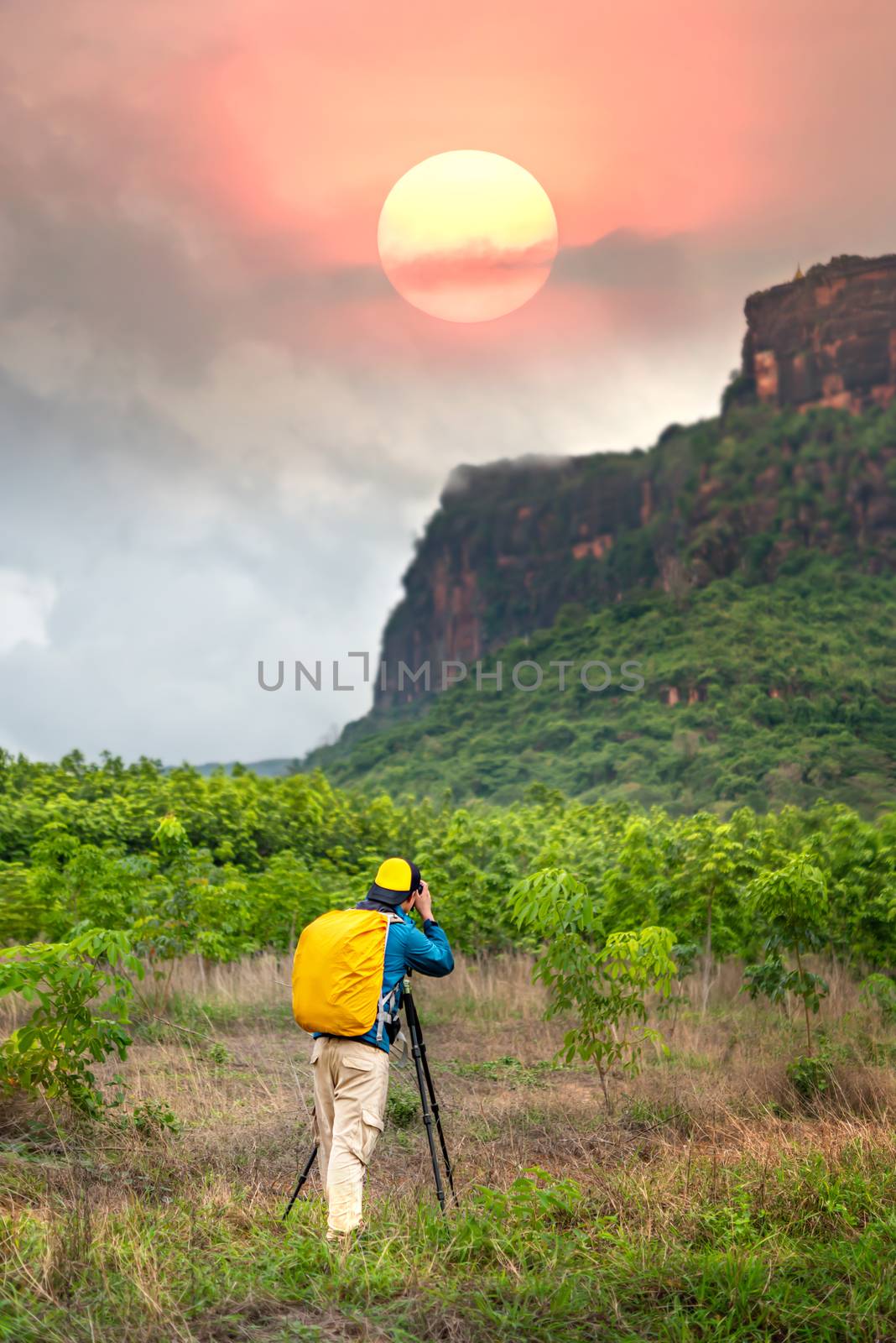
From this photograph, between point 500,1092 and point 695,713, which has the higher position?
point 695,713

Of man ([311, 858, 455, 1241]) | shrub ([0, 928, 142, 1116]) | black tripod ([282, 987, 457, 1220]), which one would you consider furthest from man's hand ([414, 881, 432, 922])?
shrub ([0, 928, 142, 1116])

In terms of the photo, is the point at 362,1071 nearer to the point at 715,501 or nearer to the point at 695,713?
the point at 695,713

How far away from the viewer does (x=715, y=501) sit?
93.3 metres

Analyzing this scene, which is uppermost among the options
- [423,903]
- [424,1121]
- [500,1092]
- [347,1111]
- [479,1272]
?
[423,903]

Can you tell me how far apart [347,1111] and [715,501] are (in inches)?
3658

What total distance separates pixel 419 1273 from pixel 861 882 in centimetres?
841

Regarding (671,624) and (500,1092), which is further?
(671,624)

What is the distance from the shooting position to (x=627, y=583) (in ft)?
312

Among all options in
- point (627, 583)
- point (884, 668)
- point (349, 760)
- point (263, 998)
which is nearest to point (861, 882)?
point (263, 998)

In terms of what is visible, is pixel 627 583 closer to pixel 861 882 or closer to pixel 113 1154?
pixel 861 882

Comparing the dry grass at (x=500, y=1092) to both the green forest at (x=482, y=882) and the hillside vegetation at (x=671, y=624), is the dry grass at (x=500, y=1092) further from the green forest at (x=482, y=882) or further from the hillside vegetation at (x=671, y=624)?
the hillside vegetation at (x=671, y=624)

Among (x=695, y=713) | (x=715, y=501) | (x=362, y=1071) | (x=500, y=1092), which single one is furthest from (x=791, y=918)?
(x=715, y=501)

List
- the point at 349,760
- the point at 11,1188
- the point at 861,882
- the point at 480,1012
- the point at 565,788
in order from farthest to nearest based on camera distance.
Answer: the point at 349,760 → the point at 565,788 → the point at 861,882 → the point at 480,1012 → the point at 11,1188

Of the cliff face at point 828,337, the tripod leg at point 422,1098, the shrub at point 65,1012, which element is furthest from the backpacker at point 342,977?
the cliff face at point 828,337
